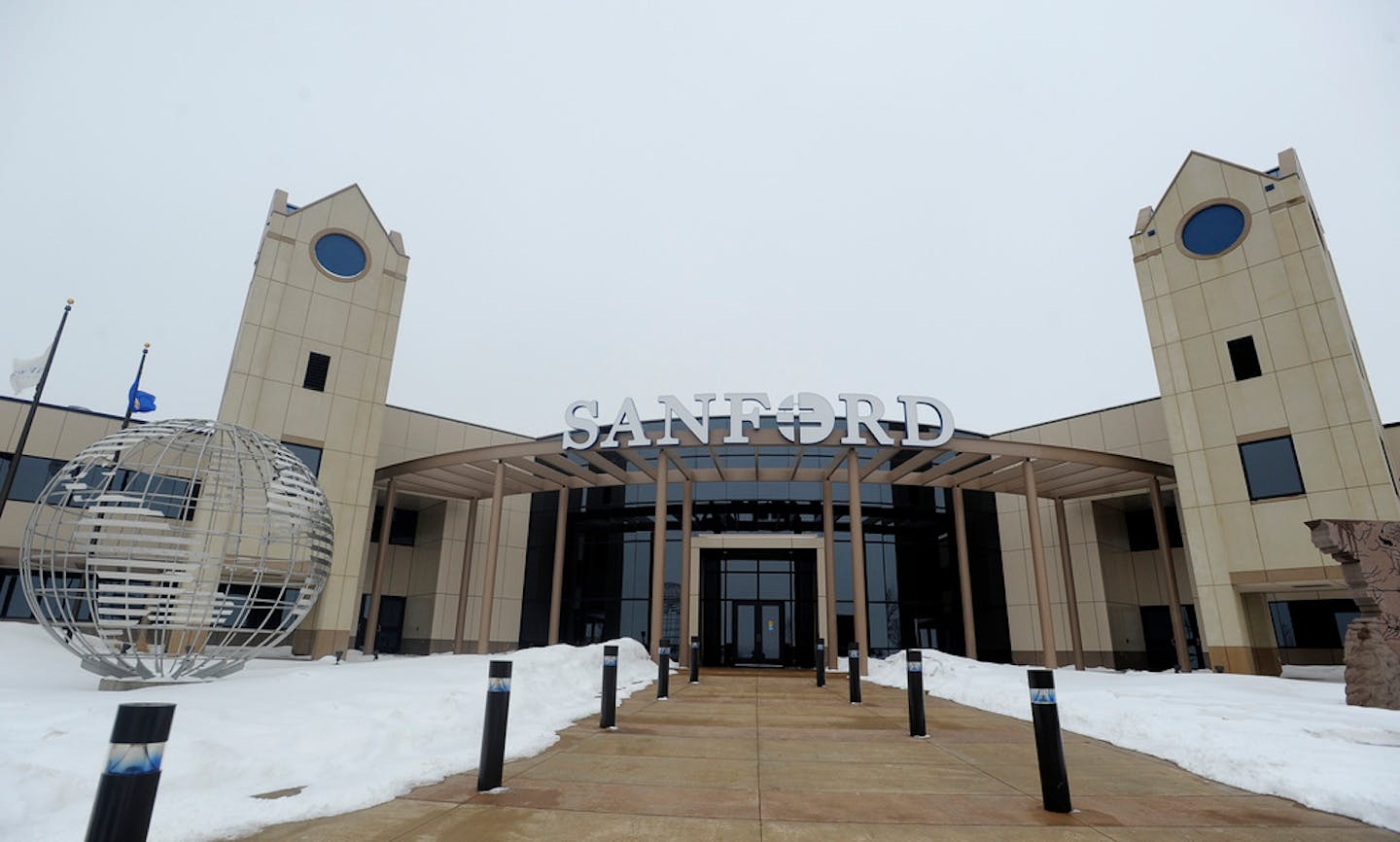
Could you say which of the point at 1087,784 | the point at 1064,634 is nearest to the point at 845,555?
the point at 1064,634

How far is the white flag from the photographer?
2067 cm

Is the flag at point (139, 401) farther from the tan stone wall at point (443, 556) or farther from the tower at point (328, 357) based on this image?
the tan stone wall at point (443, 556)

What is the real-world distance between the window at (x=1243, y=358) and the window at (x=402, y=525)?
1234 inches

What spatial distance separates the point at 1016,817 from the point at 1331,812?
99.2 inches

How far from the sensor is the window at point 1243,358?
70.1ft

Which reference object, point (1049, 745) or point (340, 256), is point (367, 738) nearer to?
point (1049, 745)

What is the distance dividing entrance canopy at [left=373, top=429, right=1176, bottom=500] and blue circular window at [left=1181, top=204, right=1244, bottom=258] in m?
7.21

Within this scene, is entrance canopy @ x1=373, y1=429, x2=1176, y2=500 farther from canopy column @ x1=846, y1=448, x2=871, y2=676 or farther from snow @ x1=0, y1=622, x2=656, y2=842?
snow @ x1=0, y1=622, x2=656, y2=842

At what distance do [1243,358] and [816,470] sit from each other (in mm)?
13449

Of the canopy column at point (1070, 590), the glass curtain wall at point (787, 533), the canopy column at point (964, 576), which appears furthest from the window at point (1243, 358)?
the glass curtain wall at point (787, 533)

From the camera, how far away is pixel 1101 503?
28.4 meters

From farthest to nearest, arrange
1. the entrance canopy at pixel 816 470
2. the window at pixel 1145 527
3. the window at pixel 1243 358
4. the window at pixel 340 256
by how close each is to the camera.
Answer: the window at pixel 1145 527, the window at pixel 340 256, the window at pixel 1243 358, the entrance canopy at pixel 816 470

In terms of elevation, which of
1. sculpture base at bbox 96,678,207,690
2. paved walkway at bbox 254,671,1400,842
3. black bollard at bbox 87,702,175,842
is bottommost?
paved walkway at bbox 254,671,1400,842

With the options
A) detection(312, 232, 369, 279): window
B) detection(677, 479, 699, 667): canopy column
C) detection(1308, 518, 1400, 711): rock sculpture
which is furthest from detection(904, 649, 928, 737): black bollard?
detection(312, 232, 369, 279): window
